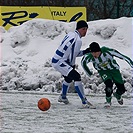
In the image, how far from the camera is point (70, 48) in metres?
10.6

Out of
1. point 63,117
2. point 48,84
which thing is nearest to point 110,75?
point 63,117

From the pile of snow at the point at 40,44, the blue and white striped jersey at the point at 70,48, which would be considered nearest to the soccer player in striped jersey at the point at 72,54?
the blue and white striped jersey at the point at 70,48

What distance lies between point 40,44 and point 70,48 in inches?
241

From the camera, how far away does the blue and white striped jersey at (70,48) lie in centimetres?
1056

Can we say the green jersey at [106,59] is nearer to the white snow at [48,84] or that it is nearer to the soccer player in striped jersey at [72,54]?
the soccer player in striped jersey at [72,54]

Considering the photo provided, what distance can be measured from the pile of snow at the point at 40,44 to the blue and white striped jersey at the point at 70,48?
3.11 metres

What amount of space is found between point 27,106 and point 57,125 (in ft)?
7.06

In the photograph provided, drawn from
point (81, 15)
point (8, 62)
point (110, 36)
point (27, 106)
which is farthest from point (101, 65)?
point (81, 15)

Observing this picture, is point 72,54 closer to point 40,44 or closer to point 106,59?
point 106,59

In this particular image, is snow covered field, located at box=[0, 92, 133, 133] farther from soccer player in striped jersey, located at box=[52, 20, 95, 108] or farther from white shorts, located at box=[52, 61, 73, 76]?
white shorts, located at box=[52, 61, 73, 76]

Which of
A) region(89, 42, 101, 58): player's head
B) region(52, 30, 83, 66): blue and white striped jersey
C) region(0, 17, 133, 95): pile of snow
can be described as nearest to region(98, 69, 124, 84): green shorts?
region(89, 42, 101, 58): player's head

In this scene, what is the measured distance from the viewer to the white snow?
873cm

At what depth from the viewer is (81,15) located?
65.4 ft

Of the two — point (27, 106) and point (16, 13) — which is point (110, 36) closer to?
point (16, 13)
